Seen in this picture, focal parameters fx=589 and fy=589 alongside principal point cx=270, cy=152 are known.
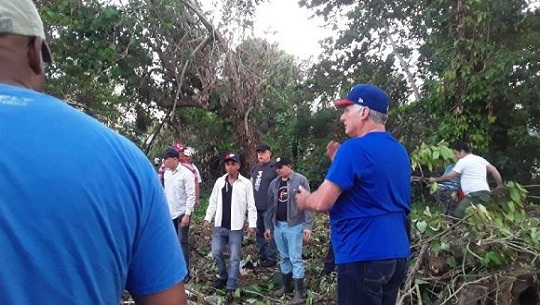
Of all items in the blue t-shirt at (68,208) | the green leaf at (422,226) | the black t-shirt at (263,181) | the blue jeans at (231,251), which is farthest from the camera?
the black t-shirt at (263,181)

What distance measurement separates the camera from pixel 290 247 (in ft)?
24.0

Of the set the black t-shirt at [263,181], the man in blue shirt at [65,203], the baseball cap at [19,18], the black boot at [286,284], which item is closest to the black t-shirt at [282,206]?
the black boot at [286,284]

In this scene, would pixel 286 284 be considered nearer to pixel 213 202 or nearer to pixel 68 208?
pixel 213 202

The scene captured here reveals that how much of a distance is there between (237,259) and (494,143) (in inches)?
444

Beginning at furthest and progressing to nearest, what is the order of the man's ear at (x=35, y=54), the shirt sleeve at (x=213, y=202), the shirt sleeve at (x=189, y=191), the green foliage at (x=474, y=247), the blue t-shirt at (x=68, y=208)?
1. the shirt sleeve at (x=189, y=191)
2. the shirt sleeve at (x=213, y=202)
3. the green foliage at (x=474, y=247)
4. the man's ear at (x=35, y=54)
5. the blue t-shirt at (x=68, y=208)

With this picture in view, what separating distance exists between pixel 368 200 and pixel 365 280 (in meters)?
0.45

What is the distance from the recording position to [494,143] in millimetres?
16500

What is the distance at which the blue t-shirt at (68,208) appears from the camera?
111 cm

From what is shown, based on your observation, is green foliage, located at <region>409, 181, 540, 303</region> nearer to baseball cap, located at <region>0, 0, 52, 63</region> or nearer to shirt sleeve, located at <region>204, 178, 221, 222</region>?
shirt sleeve, located at <region>204, 178, 221, 222</region>

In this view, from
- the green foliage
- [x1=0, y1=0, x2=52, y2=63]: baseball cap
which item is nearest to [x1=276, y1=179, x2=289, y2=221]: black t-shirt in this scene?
the green foliage

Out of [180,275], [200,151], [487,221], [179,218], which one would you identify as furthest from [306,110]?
[180,275]

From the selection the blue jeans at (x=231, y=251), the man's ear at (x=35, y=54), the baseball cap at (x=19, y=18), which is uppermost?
the baseball cap at (x=19, y=18)

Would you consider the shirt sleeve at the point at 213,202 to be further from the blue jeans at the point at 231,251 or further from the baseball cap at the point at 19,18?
the baseball cap at the point at 19,18

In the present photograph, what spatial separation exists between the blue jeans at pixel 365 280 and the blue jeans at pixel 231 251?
4.29 metres
